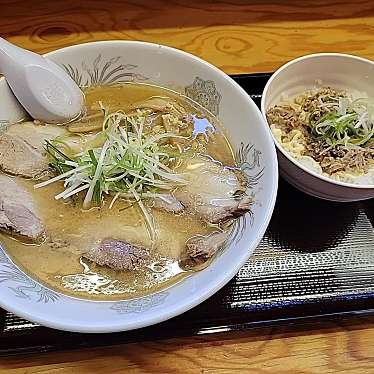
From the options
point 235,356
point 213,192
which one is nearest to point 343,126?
point 213,192

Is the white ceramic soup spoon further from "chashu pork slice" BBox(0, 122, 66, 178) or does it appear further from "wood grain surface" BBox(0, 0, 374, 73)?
"wood grain surface" BBox(0, 0, 374, 73)

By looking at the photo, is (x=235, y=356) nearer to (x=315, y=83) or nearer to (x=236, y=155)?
(x=236, y=155)

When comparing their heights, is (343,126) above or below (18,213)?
above

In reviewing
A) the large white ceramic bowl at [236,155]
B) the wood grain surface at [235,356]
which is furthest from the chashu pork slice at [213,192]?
the wood grain surface at [235,356]

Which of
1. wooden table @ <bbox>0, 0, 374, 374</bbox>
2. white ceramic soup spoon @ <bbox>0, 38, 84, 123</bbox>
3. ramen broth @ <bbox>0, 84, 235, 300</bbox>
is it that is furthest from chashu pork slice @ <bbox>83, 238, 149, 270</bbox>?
wooden table @ <bbox>0, 0, 374, 374</bbox>

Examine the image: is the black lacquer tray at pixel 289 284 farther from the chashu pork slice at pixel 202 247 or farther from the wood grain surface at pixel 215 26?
the wood grain surface at pixel 215 26

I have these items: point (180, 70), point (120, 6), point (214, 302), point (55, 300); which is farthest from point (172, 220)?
point (120, 6)

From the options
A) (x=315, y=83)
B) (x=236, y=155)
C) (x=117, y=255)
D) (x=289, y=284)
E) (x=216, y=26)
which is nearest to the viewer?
(x=117, y=255)

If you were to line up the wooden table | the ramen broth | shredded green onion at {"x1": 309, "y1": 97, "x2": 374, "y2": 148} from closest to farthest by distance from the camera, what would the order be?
→ the ramen broth < shredded green onion at {"x1": 309, "y1": 97, "x2": 374, "y2": 148} < the wooden table
